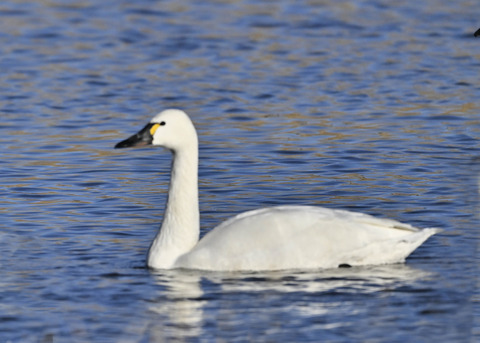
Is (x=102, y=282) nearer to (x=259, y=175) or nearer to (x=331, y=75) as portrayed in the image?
(x=259, y=175)

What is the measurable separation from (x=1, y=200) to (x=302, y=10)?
1285 centimetres

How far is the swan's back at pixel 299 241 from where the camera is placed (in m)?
9.87

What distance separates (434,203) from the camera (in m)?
12.3

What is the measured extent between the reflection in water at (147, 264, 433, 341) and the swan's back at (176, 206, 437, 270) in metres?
0.09

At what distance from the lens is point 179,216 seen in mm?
10195

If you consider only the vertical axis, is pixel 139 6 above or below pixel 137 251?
above

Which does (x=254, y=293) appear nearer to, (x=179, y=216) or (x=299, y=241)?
(x=299, y=241)

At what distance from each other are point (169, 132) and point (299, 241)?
1389 mm

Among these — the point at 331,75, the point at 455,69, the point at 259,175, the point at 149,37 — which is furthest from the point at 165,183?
the point at 149,37

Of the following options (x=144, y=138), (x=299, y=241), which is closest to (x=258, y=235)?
(x=299, y=241)

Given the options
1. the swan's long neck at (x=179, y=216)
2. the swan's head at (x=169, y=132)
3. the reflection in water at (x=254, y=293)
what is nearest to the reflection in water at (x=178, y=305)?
the reflection in water at (x=254, y=293)

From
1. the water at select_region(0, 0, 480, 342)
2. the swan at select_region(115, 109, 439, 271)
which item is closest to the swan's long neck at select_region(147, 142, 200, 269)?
the swan at select_region(115, 109, 439, 271)

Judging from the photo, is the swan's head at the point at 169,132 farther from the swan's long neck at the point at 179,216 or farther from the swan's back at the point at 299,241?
the swan's back at the point at 299,241

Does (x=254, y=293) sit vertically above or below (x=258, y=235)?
below
